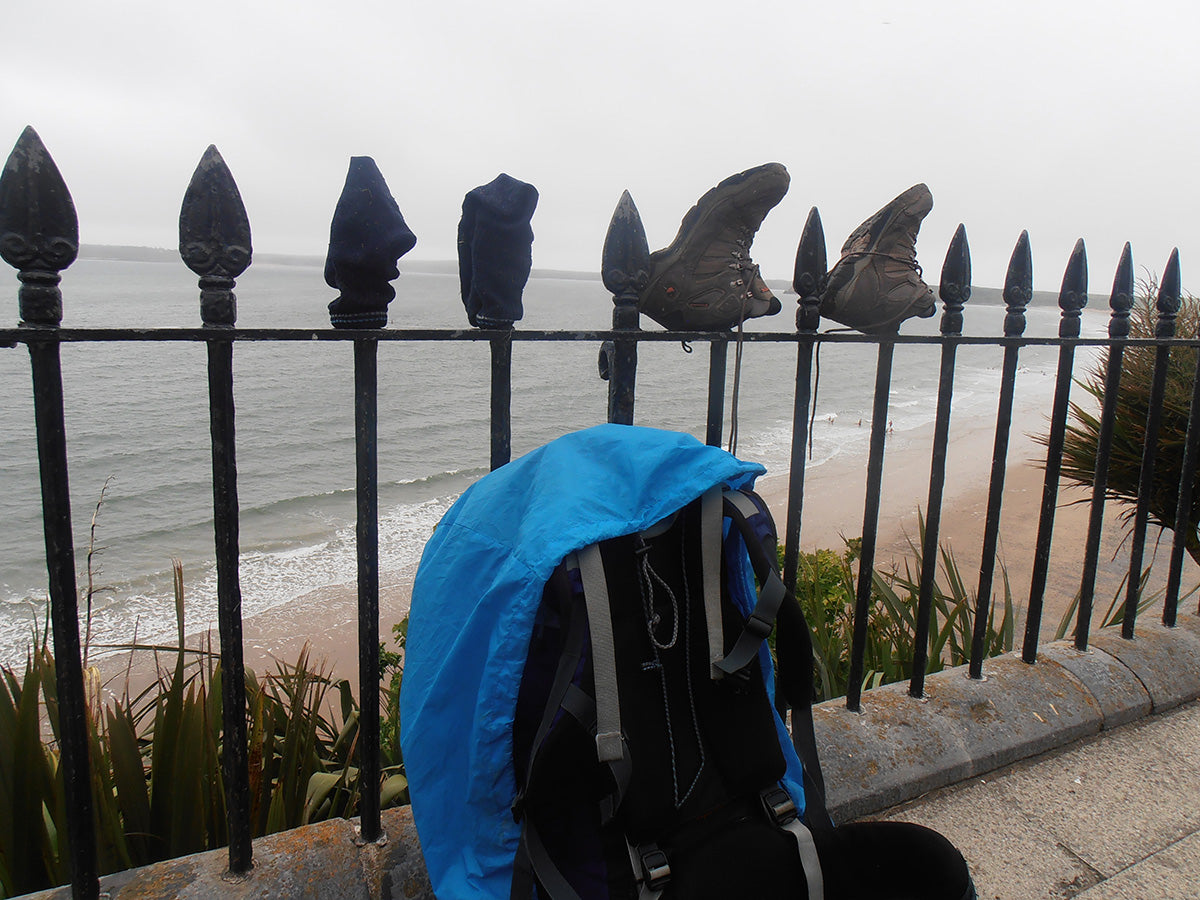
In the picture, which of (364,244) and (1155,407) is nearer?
(364,244)

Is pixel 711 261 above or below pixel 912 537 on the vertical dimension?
above

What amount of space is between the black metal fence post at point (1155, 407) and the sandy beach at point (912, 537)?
1.57 m

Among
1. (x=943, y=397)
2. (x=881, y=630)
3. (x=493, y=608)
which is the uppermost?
(x=943, y=397)

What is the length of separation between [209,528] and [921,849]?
40.6 feet

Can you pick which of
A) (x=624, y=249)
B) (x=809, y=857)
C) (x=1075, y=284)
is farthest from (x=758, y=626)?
(x=1075, y=284)

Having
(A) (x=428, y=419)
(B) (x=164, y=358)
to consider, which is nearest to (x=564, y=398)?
(A) (x=428, y=419)

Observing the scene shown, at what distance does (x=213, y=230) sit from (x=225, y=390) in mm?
274

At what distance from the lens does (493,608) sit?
1.27 m

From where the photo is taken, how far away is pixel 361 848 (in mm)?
1624

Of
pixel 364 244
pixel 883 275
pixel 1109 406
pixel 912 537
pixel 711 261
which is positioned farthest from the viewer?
pixel 912 537

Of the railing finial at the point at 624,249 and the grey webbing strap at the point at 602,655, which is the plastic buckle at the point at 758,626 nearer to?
the grey webbing strap at the point at 602,655

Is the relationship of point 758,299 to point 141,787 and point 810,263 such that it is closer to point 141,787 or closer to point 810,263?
point 810,263

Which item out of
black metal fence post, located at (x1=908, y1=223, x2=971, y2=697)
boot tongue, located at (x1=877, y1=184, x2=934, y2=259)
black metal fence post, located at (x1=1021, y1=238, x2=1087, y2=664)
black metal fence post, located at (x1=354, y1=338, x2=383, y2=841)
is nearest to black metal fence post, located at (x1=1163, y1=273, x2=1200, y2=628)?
black metal fence post, located at (x1=1021, y1=238, x2=1087, y2=664)

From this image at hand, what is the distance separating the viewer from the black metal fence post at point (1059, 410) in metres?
2.30
